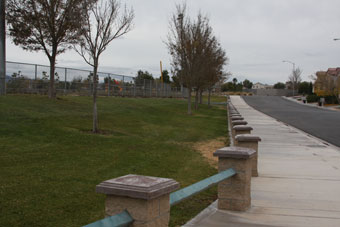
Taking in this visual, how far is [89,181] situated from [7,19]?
16787mm

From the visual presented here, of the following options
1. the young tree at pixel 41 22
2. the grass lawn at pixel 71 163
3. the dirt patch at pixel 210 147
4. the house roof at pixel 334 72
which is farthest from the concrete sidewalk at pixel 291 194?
the house roof at pixel 334 72

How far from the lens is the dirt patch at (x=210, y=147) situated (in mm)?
11518

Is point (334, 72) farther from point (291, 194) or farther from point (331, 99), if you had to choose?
point (291, 194)

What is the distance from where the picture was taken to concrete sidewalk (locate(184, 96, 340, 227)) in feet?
19.2

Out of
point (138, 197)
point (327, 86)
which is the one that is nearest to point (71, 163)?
point (138, 197)

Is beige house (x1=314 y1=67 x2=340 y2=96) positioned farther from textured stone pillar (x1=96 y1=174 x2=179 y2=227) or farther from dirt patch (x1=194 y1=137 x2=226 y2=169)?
textured stone pillar (x1=96 y1=174 x2=179 y2=227)

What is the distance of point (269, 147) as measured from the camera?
14359 mm

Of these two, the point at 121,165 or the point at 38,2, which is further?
the point at 38,2

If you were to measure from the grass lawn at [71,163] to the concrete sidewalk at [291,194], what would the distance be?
0.79 meters

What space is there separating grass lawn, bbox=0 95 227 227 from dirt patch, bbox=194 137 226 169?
10.1 inches

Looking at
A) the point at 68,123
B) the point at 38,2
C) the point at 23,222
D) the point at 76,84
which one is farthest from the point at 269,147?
the point at 76,84

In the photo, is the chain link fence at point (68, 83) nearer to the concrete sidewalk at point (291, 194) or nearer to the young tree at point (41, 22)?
the young tree at point (41, 22)

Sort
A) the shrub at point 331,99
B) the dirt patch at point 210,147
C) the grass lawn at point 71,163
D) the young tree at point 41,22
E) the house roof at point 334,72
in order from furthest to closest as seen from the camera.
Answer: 1. the house roof at point 334,72
2. the shrub at point 331,99
3. the young tree at point 41,22
4. the dirt patch at point 210,147
5. the grass lawn at point 71,163

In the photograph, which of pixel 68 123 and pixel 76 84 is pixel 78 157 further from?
pixel 76 84
